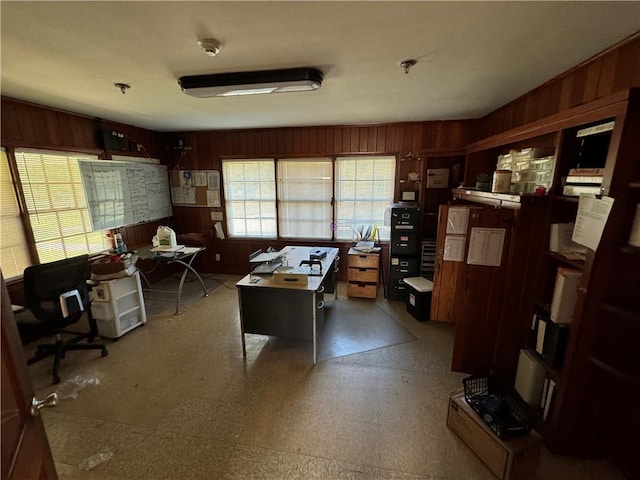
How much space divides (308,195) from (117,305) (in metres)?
2.90

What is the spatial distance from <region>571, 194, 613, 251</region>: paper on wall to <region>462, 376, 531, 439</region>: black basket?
3.46 ft

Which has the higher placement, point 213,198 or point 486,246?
point 213,198

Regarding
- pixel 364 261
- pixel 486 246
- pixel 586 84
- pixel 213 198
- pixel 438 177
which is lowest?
pixel 364 261

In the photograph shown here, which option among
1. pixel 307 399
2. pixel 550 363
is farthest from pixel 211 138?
pixel 550 363

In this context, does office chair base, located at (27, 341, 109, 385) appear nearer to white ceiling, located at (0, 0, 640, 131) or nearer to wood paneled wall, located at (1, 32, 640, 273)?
wood paneled wall, located at (1, 32, 640, 273)

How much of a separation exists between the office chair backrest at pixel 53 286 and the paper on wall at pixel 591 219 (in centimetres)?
386

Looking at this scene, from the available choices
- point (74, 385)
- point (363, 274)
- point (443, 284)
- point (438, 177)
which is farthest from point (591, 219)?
point (74, 385)

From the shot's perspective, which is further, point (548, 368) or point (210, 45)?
point (548, 368)

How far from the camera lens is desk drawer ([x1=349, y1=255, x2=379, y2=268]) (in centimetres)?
385

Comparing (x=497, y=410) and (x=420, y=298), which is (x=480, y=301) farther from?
(x=420, y=298)

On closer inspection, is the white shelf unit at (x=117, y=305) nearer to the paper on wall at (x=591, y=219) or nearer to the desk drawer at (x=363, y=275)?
the desk drawer at (x=363, y=275)

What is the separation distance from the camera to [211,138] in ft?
15.0

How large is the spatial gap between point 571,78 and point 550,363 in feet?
6.64

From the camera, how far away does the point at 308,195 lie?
450cm
